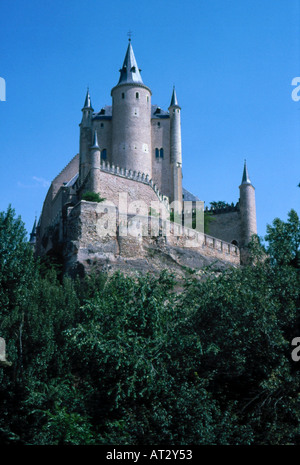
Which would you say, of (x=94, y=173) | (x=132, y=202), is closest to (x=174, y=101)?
(x=132, y=202)

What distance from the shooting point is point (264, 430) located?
1836cm

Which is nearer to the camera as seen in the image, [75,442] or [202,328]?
[75,442]

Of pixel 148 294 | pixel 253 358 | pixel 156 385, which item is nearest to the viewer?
pixel 156 385

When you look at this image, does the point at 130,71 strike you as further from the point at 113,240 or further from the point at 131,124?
the point at 113,240

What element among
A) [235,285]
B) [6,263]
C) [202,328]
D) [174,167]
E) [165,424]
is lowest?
[165,424]

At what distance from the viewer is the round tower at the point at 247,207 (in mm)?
47950

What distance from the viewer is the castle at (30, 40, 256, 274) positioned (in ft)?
118

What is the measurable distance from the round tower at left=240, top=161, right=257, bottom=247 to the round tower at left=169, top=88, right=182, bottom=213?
4990 mm

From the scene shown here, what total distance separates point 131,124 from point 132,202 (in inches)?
378

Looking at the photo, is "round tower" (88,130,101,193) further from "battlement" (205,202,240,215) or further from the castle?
"battlement" (205,202,240,215)

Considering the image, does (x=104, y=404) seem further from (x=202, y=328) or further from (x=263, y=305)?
(x=263, y=305)

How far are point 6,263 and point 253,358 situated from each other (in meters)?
12.3

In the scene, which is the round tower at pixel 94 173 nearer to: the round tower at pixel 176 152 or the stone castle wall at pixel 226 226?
the round tower at pixel 176 152
